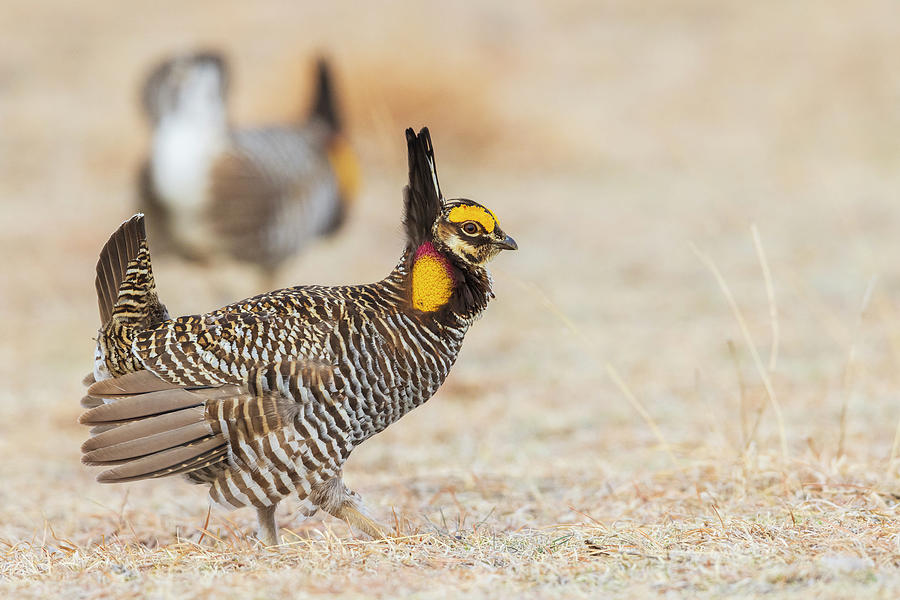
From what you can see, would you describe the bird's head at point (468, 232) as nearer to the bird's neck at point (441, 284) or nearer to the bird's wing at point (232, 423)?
the bird's neck at point (441, 284)

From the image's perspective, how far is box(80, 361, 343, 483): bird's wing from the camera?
295cm

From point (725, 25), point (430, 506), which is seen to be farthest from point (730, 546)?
point (725, 25)

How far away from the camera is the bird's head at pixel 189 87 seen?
710 centimetres

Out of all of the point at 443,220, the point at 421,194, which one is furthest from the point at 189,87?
the point at 443,220

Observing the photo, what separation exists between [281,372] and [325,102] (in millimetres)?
5715

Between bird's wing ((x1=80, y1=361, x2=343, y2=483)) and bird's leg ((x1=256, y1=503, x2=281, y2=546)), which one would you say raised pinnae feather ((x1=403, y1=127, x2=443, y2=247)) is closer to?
bird's wing ((x1=80, y1=361, x2=343, y2=483))

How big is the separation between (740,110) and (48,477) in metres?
10.8

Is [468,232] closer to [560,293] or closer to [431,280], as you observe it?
[431,280]

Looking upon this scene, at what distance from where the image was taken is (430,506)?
3.89 metres

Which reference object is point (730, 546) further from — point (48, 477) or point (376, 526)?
point (48, 477)

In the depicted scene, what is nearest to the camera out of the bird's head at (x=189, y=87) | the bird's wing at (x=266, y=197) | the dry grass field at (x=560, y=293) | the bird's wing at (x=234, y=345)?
the dry grass field at (x=560, y=293)

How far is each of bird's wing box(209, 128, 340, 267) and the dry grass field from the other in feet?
2.20

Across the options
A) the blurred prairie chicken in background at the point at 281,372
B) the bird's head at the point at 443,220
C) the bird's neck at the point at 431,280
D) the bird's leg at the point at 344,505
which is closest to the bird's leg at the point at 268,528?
the blurred prairie chicken in background at the point at 281,372

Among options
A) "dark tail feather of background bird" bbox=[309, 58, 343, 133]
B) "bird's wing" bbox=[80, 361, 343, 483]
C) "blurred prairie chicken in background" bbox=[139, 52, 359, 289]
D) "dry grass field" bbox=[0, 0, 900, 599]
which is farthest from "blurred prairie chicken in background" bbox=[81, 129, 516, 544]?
"dark tail feather of background bird" bbox=[309, 58, 343, 133]
